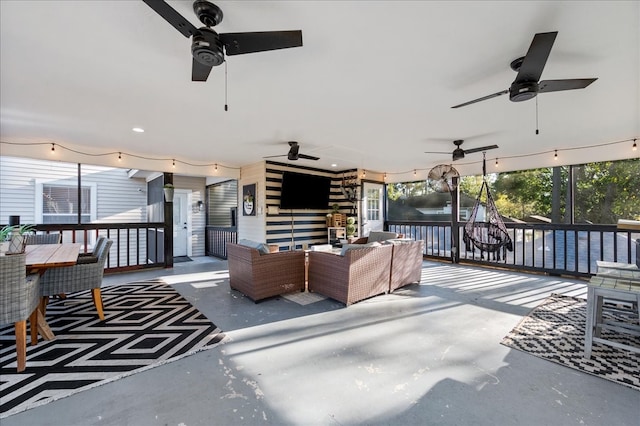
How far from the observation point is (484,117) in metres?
3.51

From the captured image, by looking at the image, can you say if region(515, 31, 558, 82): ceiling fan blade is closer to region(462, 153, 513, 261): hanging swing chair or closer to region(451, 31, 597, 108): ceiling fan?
region(451, 31, 597, 108): ceiling fan

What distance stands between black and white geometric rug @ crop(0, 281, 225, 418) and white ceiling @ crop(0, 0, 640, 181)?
7.97 feet

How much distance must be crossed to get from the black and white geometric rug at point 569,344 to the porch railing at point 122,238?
6.46 meters

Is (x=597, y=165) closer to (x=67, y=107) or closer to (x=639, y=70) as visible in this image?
(x=639, y=70)

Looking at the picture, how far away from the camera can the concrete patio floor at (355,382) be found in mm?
1640

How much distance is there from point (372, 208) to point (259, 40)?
661cm

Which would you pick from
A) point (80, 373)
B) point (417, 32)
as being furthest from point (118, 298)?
point (417, 32)

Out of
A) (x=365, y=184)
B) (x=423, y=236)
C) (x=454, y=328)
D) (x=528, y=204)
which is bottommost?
(x=454, y=328)

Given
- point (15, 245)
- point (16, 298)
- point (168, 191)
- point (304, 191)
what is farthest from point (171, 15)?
point (304, 191)

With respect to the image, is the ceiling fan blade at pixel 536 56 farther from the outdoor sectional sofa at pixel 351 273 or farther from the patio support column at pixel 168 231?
the patio support column at pixel 168 231

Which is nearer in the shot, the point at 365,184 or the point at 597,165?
the point at 597,165

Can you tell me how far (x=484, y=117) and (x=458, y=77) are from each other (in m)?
1.33

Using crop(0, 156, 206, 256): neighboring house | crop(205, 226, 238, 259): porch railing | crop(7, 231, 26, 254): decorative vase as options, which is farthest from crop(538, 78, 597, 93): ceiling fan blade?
crop(0, 156, 206, 256): neighboring house

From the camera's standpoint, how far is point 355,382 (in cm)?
195
